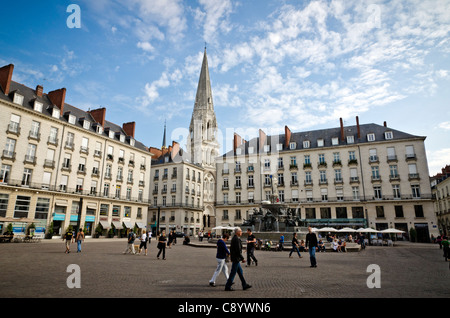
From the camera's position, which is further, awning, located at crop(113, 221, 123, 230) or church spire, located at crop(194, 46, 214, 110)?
church spire, located at crop(194, 46, 214, 110)

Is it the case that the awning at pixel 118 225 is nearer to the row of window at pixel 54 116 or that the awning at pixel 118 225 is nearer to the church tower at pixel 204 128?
the row of window at pixel 54 116

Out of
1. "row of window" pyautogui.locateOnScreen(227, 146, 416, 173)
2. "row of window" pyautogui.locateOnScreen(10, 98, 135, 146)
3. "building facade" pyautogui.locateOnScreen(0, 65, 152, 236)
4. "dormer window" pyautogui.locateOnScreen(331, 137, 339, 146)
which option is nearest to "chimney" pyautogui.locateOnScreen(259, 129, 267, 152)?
"row of window" pyautogui.locateOnScreen(227, 146, 416, 173)

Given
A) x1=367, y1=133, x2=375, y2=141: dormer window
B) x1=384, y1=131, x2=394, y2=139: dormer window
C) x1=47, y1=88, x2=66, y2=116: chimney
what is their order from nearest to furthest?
x1=47, y1=88, x2=66, y2=116: chimney
x1=384, y1=131, x2=394, y2=139: dormer window
x1=367, y1=133, x2=375, y2=141: dormer window

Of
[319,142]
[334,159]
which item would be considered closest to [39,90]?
[319,142]

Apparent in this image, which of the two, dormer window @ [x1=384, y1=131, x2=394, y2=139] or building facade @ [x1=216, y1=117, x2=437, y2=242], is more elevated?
dormer window @ [x1=384, y1=131, x2=394, y2=139]

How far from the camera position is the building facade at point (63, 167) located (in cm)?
3138

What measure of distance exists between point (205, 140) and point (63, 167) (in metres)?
41.1

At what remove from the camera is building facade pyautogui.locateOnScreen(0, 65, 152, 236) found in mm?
31375

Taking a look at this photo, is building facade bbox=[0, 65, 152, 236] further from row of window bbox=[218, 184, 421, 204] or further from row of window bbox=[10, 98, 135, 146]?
row of window bbox=[218, 184, 421, 204]

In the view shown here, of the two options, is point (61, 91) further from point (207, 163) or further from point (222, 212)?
point (207, 163)

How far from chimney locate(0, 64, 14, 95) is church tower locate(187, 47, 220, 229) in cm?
4054

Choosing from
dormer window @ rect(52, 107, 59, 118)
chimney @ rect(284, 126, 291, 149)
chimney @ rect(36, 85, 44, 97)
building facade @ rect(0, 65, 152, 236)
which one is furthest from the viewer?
chimney @ rect(284, 126, 291, 149)

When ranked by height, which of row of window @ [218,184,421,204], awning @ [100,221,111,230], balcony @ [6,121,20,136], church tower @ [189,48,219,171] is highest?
church tower @ [189,48,219,171]
